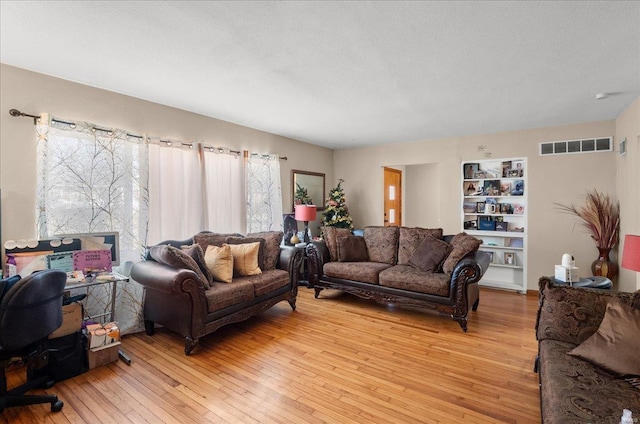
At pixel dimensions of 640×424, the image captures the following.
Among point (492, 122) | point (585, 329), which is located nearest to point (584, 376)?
point (585, 329)

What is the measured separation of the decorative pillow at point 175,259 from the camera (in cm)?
289

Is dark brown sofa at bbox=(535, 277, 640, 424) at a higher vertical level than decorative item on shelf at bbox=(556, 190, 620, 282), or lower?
lower

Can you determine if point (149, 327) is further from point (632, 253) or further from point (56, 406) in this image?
point (632, 253)

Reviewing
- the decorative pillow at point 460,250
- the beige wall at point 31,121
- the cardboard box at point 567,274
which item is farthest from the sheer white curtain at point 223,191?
the cardboard box at point 567,274

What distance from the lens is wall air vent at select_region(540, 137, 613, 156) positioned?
427 centimetres

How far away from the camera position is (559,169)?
15.0 ft

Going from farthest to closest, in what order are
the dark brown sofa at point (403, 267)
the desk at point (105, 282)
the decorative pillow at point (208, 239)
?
the decorative pillow at point (208, 239), the dark brown sofa at point (403, 267), the desk at point (105, 282)

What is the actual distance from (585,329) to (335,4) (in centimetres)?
253

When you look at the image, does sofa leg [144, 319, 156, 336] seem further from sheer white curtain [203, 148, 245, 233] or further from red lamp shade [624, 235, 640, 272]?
red lamp shade [624, 235, 640, 272]

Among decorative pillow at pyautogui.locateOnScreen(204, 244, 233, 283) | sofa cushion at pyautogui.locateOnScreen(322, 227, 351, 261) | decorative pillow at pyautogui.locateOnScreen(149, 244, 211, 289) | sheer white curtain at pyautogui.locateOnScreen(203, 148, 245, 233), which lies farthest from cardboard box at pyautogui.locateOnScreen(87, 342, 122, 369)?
sofa cushion at pyautogui.locateOnScreen(322, 227, 351, 261)

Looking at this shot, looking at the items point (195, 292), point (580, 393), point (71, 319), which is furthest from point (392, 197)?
point (71, 319)

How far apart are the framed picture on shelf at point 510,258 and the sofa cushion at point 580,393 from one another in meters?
3.70

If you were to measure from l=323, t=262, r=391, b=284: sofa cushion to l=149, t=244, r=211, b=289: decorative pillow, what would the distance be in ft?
5.90

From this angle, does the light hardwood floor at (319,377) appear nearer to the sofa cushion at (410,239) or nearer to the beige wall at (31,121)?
the sofa cushion at (410,239)
